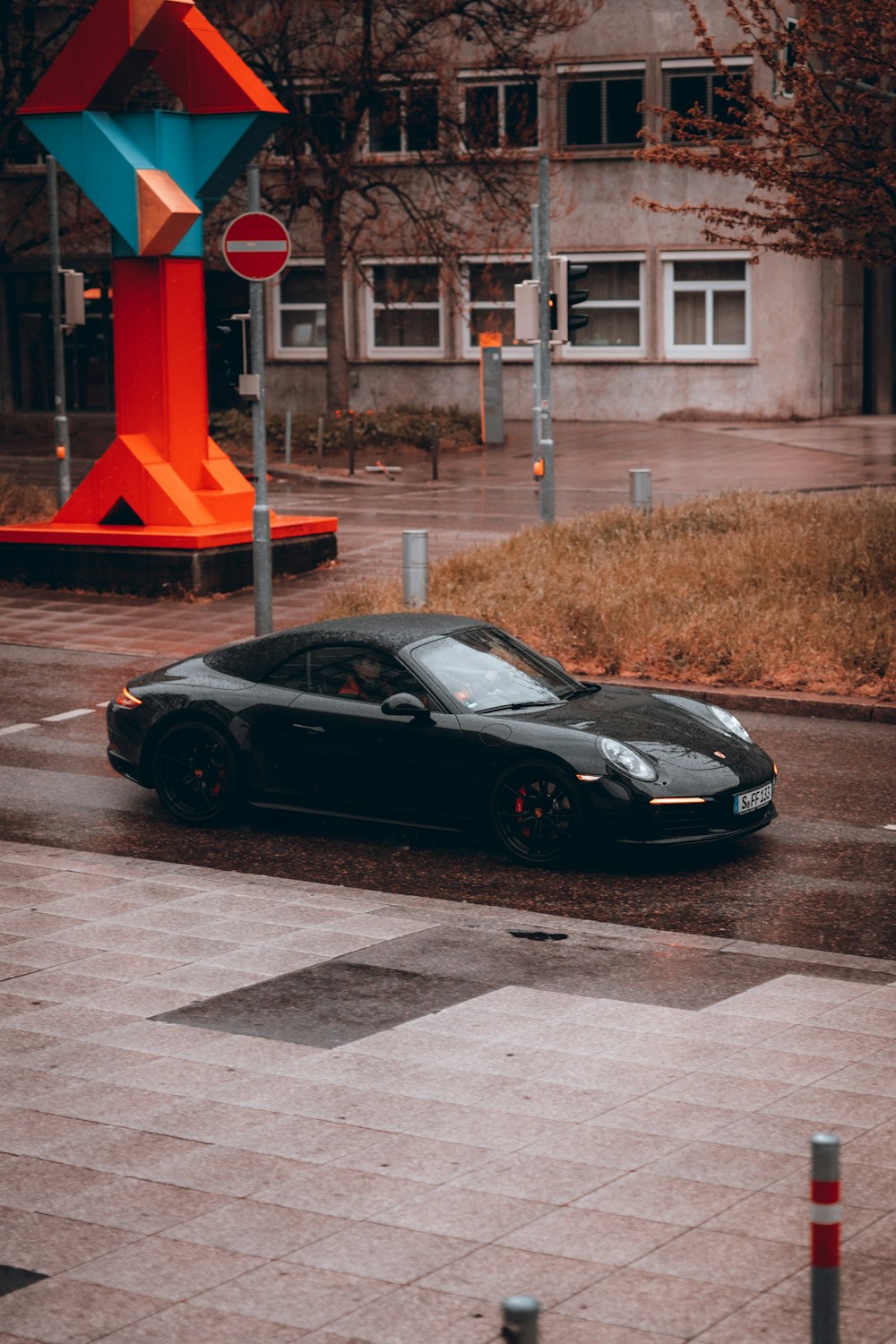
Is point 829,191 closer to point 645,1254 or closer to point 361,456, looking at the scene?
point 645,1254

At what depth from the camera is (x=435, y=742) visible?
1037 centimetres

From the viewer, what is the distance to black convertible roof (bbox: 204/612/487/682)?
10.9m

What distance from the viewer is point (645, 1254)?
17.2ft

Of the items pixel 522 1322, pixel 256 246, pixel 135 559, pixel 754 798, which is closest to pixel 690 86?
pixel 135 559

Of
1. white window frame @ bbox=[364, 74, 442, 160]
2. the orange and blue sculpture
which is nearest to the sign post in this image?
the orange and blue sculpture

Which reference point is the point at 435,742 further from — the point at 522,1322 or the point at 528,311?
the point at 528,311

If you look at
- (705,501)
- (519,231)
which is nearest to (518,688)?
(705,501)

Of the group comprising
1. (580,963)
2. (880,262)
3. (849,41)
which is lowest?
(580,963)

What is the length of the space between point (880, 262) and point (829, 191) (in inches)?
31.7

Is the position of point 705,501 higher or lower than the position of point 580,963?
higher

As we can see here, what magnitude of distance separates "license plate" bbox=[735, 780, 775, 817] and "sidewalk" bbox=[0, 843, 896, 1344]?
4.69ft

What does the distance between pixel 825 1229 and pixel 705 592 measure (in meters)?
14.0

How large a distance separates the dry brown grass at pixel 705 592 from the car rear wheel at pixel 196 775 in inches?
199

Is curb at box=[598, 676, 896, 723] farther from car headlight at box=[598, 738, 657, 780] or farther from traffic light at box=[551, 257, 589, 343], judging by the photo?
traffic light at box=[551, 257, 589, 343]
